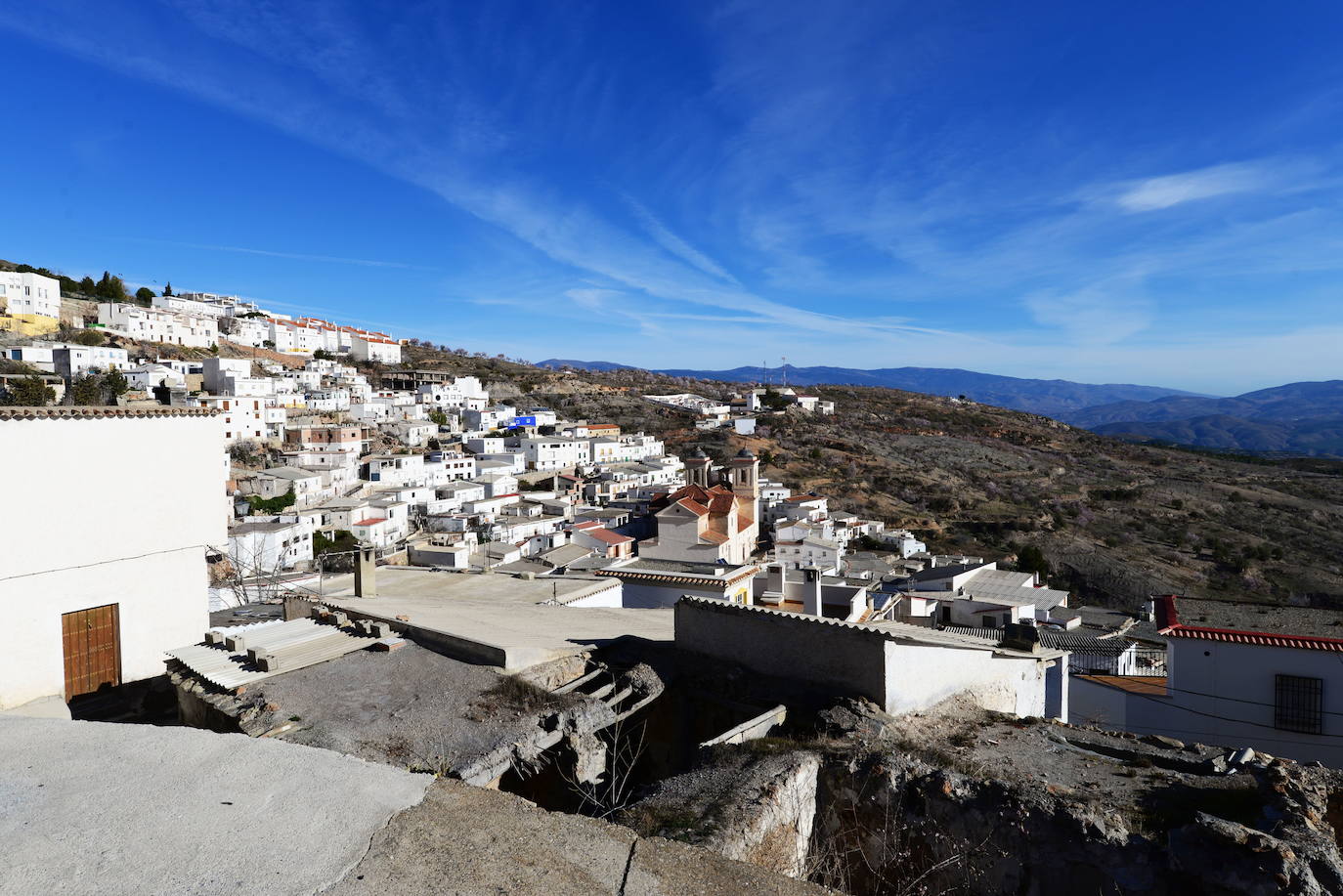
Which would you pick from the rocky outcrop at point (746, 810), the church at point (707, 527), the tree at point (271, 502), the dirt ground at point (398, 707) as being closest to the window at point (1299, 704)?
the rocky outcrop at point (746, 810)

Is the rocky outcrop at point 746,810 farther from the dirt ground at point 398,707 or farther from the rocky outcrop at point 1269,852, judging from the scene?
the rocky outcrop at point 1269,852

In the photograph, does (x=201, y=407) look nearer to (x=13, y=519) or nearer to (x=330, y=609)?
(x=13, y=519)

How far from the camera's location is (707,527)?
1193 inches

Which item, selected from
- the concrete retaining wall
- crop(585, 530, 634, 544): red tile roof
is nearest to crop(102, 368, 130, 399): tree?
the concrete retaining wall

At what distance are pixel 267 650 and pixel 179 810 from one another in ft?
18.0

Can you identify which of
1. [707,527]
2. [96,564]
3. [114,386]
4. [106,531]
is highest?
[114,386]

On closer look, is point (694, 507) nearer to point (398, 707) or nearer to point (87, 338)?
point (398, 707)

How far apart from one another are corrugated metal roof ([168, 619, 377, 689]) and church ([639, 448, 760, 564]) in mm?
17368

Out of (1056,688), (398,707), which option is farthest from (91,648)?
(1056,688)

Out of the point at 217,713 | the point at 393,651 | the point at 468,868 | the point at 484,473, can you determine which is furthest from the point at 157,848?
the point at 484,473

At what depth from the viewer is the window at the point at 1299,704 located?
31.9 ft

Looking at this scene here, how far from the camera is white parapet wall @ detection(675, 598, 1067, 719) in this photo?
8.10 metres

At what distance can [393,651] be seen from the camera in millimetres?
9750

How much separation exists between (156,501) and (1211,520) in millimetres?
65951
